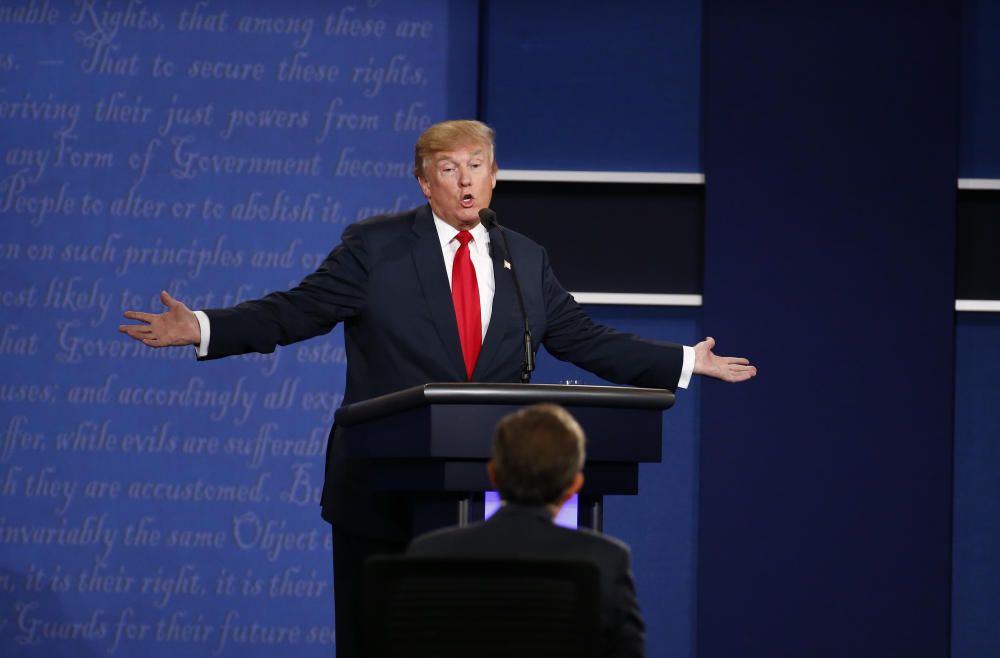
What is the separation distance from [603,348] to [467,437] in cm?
89

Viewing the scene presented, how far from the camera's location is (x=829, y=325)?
15.3 ft

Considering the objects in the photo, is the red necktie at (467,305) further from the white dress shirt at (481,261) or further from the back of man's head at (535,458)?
the back of man's head at (535,458)

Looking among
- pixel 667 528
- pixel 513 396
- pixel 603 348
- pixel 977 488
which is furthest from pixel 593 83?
pixel 513 396

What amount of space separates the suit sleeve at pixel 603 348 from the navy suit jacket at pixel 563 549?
1.25 m

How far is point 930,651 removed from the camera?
181 inches

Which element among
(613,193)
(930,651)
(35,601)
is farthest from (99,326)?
(930,651)

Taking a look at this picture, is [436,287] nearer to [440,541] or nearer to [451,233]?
[451,233]

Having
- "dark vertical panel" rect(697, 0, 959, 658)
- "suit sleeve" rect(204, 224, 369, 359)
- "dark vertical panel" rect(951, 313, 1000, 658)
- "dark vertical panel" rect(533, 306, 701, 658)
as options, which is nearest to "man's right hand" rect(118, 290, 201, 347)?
"suit sleeve" rect(204, 224, 369, 359)

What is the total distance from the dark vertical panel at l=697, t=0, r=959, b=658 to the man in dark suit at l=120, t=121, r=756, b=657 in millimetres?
1578

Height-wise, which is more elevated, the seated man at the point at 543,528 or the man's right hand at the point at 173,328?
the man's right hand at the point at 173,328

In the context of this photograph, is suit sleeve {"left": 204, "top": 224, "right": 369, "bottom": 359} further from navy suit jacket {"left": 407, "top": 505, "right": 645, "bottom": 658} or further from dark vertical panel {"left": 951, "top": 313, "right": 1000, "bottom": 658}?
dark vertical panel {"left": 951, "top": 313, "right": 1000, "bottom": 658}

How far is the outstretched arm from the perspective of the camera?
311 cm

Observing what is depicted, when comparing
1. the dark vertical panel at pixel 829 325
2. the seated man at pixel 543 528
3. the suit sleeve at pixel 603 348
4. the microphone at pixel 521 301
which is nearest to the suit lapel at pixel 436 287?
the microphone at pixel 521 301

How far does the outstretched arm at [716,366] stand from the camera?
10.2ft
